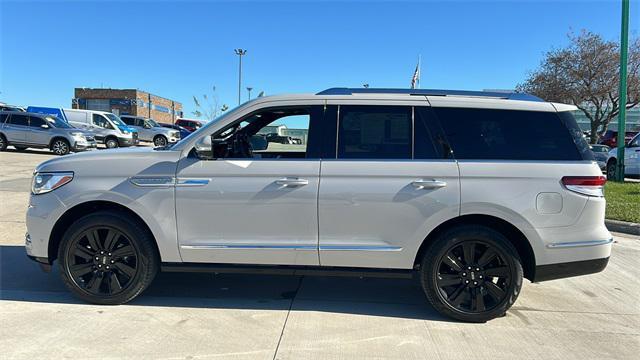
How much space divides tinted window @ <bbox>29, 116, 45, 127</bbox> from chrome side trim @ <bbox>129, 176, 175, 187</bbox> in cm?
1906

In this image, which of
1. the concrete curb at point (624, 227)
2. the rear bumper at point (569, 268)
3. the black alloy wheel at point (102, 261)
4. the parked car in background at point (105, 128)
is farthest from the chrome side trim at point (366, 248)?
the parked car in background at point (105, 128)

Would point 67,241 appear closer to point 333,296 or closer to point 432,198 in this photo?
point 333,296

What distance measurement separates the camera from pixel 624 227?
8023 millimetres

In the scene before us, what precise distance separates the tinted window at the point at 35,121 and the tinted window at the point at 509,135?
67.5 ft

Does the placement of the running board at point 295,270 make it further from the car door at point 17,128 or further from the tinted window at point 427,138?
the car door at point 17,128

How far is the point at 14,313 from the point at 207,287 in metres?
1.69

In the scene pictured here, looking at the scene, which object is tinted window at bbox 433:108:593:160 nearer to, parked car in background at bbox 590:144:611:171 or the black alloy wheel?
the black alloy wheel

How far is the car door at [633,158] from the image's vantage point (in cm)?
1510

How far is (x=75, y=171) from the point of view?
4184 mm

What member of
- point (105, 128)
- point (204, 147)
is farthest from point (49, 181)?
point (105, 128)

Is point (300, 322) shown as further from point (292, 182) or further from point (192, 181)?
point (192, 181)

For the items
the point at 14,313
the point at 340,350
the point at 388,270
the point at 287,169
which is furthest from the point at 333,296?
the point at 14,313

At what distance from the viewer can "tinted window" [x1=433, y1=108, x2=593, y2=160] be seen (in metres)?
4.02

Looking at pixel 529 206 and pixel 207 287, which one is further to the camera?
pixel 207 287
